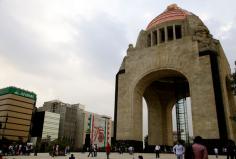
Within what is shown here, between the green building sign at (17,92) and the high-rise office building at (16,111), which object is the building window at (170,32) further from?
the green building sign at (17,92)

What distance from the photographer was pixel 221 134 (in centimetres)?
1892

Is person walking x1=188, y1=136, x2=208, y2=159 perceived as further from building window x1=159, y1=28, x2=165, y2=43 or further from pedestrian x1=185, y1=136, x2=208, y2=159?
building window x1=159, y1=28, x2=165, y2=43

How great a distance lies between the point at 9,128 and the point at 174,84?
63496mm

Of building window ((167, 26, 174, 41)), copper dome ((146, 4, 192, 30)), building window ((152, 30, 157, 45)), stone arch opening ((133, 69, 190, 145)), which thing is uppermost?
copper dome ((146, 4, 192, 30))

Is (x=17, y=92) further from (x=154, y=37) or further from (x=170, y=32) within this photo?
(x=170, y=32)

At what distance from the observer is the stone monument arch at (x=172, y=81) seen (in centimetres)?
2019

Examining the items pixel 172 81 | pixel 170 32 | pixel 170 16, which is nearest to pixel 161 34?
pixel 170 32

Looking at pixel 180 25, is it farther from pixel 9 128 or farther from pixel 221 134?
pixel 9 128

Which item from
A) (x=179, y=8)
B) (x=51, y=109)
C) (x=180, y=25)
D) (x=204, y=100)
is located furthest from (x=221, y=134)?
(x=51, y=109)

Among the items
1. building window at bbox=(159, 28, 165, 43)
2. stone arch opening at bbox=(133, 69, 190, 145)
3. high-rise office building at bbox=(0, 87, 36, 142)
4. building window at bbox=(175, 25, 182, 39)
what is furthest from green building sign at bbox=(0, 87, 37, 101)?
building window at bbox=(175, 25, 182, 39)

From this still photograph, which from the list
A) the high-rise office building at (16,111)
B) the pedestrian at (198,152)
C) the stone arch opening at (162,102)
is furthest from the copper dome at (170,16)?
the high-rise office building at (16,111)

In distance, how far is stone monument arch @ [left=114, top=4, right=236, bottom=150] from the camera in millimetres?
20188

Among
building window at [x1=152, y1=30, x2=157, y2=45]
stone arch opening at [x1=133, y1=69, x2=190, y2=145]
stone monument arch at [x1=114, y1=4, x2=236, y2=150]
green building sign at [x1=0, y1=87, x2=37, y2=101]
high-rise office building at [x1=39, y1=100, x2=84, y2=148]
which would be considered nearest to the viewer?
stone monument arch at [x1=114, y1=4, x2=236, y2=150]

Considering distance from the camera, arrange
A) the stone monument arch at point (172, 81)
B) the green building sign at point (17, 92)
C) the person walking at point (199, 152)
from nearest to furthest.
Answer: the person walking at point (199, 152) < the stone monument arch at point (172, 81) < the green building sign at point (17, 92)
